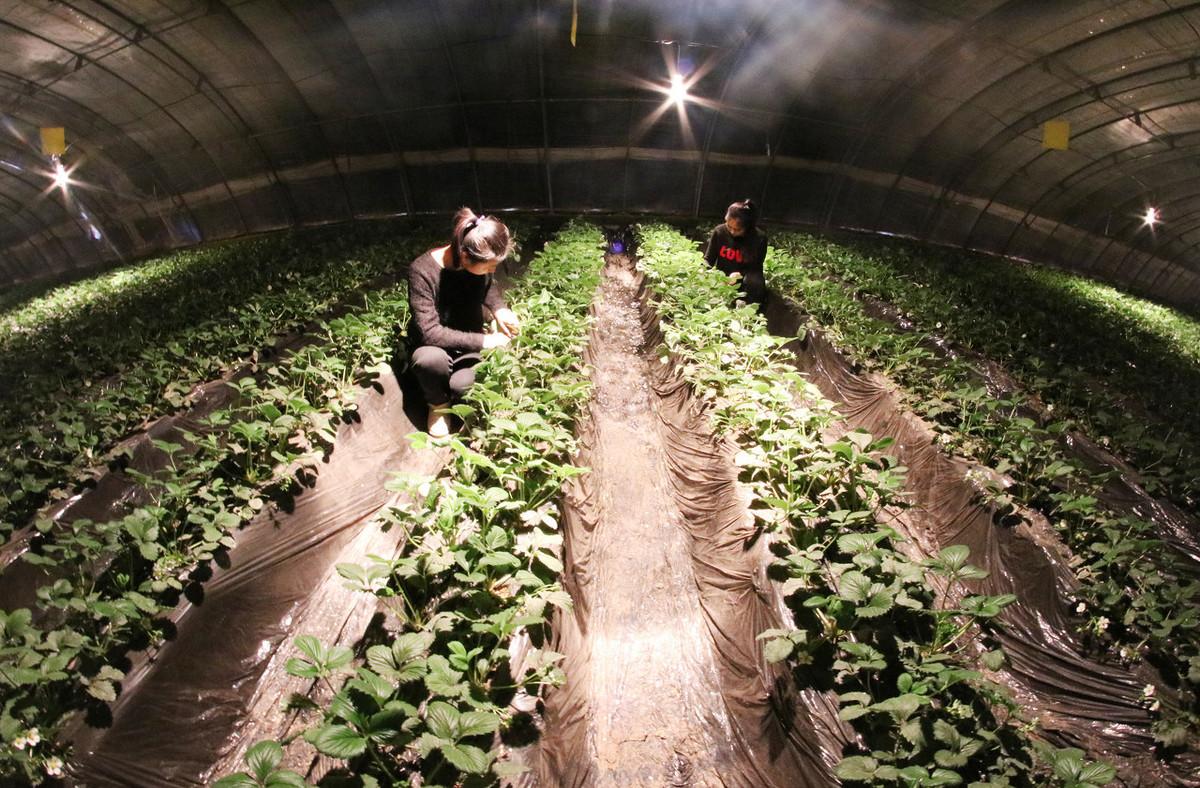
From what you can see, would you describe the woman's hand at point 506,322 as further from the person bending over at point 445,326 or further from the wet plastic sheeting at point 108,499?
the wet plastic sheeting at point 108,499

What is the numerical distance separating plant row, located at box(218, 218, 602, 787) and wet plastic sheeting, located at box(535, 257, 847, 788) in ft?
0.93

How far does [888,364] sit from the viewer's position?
480cm

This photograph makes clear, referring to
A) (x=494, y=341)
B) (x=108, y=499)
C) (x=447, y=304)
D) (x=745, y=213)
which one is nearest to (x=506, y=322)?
(x=494, y=341)

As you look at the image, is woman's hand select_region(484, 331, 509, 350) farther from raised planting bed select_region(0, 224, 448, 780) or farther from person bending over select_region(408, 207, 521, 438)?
raised planting bed select_region(0, 224, 448, 780)

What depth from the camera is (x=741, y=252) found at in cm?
598

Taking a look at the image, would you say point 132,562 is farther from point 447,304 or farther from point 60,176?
point 60,176

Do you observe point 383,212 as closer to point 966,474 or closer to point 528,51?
point 528,51

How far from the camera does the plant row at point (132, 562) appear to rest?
5.66 ft

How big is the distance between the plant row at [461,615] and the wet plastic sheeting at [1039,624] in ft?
6.60

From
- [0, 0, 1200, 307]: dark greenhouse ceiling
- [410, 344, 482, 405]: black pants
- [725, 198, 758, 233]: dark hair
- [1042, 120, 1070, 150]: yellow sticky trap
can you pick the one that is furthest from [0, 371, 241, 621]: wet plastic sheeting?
[1042, 120, 1070, 150]: yellow sticky trap

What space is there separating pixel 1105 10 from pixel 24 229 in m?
25.1

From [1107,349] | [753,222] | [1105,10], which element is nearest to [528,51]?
[753,222]

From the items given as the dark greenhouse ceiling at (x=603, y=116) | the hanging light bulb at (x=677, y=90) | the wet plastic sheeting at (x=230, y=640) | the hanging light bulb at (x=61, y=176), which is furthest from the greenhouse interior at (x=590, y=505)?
the hanging light bulb at (x=61, y=176)

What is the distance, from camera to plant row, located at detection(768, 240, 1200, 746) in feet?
7.55
